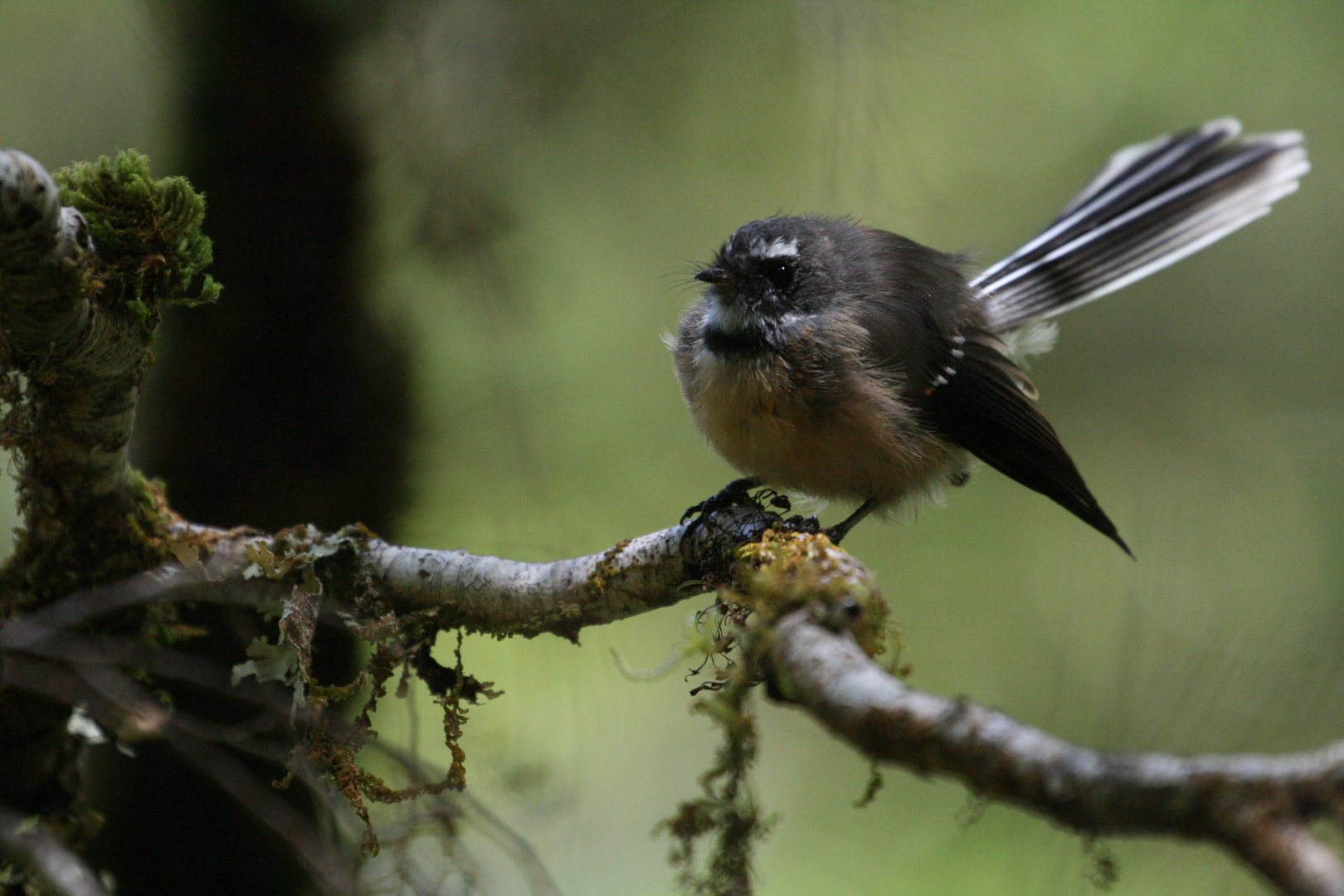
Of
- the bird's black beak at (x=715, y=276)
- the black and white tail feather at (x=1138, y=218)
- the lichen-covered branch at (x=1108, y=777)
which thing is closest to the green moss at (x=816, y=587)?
the lichen-covered branch at (x=1108, y=777)

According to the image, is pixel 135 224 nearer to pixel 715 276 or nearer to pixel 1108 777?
pixel 715 276

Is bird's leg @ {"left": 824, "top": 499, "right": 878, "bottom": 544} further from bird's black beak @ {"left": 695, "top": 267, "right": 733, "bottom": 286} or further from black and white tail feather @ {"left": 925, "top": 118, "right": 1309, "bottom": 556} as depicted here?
black and white tail feather @ {"left": 925, "top": 118, "right": 1309, "bottom": 556}

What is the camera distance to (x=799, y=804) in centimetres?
503

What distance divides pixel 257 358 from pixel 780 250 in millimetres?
1929

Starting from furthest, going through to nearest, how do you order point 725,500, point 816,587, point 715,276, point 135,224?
point 715,276
point 725,500
point 135,224
point 816,587

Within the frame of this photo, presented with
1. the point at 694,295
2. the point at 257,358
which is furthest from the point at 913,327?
the point at 257,358

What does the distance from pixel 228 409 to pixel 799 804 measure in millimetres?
3460

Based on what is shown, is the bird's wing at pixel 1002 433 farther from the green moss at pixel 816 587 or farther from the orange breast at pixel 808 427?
the green moss at pixel 816 587

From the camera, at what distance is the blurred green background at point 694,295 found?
3.43 metres

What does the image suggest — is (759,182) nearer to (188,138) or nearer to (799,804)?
(188,138)

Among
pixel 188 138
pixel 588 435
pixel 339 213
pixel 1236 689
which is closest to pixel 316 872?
pixel 1236 689

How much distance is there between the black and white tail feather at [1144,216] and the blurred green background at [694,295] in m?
0.51

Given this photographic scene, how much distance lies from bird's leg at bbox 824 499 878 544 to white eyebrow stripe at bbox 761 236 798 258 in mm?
907

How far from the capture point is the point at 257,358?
3.44 metres
